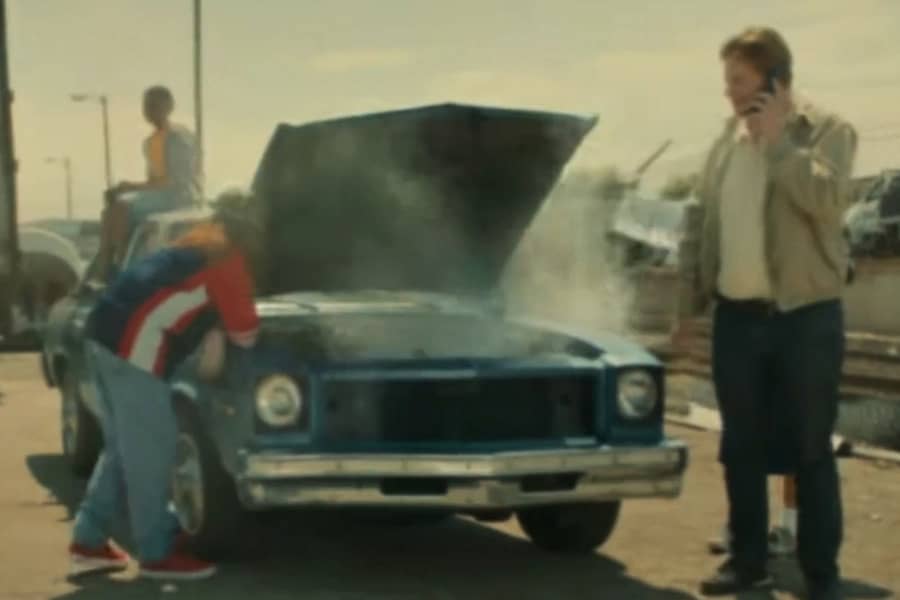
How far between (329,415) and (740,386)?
1.56 m

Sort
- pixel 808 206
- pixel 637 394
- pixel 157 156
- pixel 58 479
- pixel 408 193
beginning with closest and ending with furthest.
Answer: pixel 808 206, pixel 637 394, pixel 408 193, pixel 58 479, pixel 157 156

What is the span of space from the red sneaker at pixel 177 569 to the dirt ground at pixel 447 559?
0.19 feet

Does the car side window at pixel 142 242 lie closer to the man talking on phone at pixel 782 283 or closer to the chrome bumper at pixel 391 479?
the chrome bumper at pixel 391 479

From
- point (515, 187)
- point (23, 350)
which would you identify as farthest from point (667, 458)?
point (23, 350)

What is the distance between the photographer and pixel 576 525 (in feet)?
24.0

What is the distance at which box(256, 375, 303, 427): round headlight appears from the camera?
255 inches

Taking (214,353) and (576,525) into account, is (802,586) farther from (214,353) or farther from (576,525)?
(214,353)

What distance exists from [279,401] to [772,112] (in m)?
2.15

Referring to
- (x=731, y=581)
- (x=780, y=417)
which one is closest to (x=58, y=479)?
(x=731, y=581)

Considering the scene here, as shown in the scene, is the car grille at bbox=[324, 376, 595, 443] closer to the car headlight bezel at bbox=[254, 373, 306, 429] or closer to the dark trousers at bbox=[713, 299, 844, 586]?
the car headlight bezel at bbox=[254, 373, 306, 429]

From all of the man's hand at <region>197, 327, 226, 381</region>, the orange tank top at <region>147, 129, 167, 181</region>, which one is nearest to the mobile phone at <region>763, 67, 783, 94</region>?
the man's hand at <region>197, 327, 226, 381</region>

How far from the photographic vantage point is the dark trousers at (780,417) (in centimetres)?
594

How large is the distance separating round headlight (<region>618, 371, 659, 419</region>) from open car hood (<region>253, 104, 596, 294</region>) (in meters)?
1.37

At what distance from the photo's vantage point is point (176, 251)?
6.63 meters
